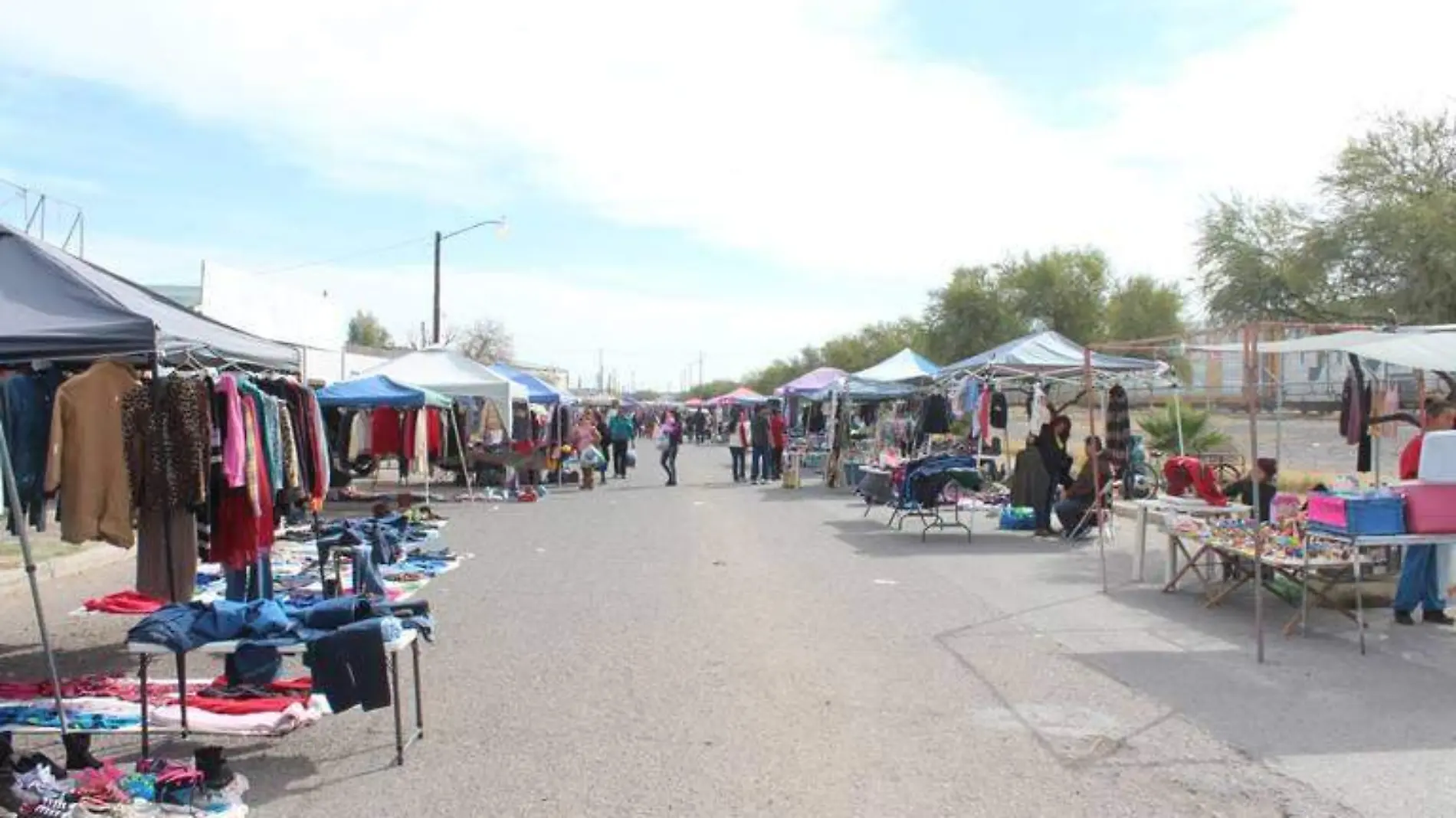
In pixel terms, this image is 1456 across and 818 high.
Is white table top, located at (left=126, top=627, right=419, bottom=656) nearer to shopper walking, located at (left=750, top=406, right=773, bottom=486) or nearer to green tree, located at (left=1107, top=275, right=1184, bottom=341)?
shopper walking, located at (left=750, top=406, right=773, bottom=486)

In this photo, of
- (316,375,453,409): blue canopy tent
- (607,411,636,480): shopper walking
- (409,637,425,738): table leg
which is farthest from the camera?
(607,411,636,480): shopper walking

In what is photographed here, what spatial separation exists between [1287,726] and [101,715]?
247 inches

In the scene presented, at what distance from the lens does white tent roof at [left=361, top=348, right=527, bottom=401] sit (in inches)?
822

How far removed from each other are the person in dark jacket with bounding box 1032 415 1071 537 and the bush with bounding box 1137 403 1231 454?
549cm

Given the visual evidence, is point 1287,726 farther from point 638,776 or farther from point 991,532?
point 991,532

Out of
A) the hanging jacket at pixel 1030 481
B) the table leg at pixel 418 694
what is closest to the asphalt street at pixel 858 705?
the table leg at pixel 418 694

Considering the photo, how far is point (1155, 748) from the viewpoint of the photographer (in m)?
5.72

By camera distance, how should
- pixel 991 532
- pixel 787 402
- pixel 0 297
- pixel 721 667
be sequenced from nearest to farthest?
pixel 0 297, pixel 721 667, pixel 991 532, pixel 787 402

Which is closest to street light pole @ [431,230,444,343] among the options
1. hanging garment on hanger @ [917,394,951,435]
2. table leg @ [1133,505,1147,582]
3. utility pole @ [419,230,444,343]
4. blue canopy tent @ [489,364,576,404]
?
utility pole @ [419,230,444,343]

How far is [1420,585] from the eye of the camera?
9125 millimetres

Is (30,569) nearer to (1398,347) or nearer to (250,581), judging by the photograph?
(250,581)

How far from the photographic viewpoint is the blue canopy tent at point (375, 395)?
18.3 meters

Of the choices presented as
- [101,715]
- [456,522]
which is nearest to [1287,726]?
[101,715]

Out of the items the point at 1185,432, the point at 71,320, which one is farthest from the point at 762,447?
the point at 71,320
